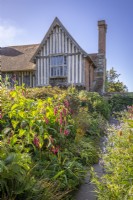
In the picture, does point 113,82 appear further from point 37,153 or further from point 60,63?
point 37,153

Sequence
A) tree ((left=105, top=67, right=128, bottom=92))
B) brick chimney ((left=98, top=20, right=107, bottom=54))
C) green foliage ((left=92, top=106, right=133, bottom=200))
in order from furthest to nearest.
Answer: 1. tree ((left=105, top=67, right=128, bottom=92))
2. brick chimney ((left=98, top=20, right=107, bottom=54))
3. green foliage ((left=92, top=106, right=133, bottom=200))

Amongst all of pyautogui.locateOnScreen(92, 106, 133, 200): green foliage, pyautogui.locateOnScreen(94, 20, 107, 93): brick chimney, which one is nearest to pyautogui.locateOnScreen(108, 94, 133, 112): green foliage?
pyautogui.locateOnScreen(94, 20, 107, 93): brick chimney

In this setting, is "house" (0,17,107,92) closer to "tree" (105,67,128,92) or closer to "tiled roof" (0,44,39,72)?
"tiled roof" (0,44,39,72)

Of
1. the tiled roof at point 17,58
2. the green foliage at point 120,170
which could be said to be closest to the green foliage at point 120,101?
the tiled roof at point 17,58

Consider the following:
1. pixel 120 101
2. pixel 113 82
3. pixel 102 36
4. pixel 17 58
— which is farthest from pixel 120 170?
pixel 113 82

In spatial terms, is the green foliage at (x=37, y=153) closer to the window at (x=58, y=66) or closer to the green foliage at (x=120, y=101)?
the green foliage at (x=120, y=101)

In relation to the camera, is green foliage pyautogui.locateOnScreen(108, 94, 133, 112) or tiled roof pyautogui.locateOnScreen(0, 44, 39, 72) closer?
green foliage pyautogui.locateOnScreen(108, 94, 133, 112)

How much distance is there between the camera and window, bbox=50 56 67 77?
15867 mm

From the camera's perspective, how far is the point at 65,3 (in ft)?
18.9

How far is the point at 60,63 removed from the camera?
16.0 metres

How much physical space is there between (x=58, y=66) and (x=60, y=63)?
9.7 inches

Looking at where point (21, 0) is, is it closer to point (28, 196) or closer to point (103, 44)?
point (28, 196)

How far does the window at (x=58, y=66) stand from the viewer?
15.9 metres

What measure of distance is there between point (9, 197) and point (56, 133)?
5.92ft
